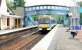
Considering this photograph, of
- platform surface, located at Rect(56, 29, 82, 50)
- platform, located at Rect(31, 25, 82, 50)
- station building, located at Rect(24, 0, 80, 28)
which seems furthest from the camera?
station building, located at Rect(24, 0, 80, 28)

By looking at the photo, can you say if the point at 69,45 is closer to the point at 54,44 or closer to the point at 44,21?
the point at 54,44

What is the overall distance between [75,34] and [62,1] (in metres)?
57.2

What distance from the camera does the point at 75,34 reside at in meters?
25.9

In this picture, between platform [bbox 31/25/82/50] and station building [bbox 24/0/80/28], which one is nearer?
platform [bbox 31/25/82/50]

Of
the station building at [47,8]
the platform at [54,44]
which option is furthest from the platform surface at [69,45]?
the station building at [47,8]

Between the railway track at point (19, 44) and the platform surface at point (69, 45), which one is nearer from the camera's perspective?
the platform surface at point (69, 45)

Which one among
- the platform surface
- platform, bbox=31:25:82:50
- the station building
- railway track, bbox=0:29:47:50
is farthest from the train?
the station building

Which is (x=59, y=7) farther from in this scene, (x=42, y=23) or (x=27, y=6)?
(x=42, y=23)

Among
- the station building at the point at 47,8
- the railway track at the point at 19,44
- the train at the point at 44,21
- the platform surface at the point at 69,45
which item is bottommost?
the railway track at the point at 19,44

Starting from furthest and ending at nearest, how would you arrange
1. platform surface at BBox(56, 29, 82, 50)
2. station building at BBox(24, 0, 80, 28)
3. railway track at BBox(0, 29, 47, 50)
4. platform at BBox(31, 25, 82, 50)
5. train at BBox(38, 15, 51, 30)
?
1. station building at BBox(24, 0, 80, 28)
2. train at BBox(38, 15, 51, 30)
3. railway track at BBox(0, 29, 47, 50)
4. platform surface at BBox(56, 29, 82, 50)
5. platform at BBox(31, 25, 82, 50)

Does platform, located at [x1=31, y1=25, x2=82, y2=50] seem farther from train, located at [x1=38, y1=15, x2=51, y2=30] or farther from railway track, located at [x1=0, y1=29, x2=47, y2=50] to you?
train, located at [x1=38, y1=15, x2=51, y2=30]

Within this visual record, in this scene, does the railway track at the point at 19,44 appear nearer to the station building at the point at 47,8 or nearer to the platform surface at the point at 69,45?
the platform surface at the point at 69,45

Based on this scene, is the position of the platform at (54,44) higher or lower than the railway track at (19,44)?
higher

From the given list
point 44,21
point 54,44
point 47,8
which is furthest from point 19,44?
point 47,8
